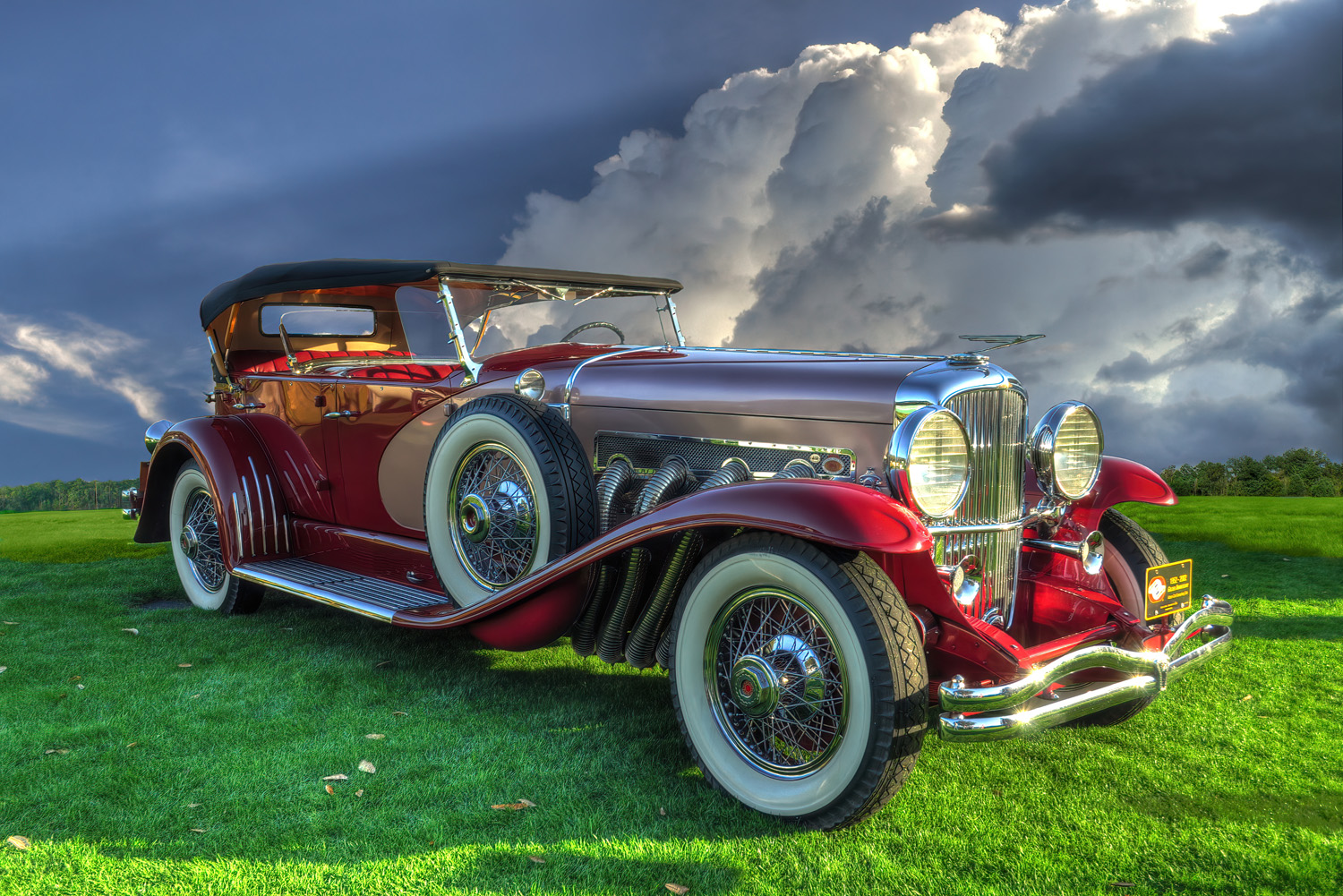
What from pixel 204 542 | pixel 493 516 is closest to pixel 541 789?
pixel 493 516

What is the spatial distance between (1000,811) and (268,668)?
3.75 meters

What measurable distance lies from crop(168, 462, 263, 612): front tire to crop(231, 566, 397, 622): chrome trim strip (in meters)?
0.56

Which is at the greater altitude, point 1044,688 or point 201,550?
point 201,550

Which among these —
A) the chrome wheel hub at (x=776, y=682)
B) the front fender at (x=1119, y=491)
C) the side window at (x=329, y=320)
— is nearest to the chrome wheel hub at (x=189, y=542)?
the side window at (x=329, y=320)

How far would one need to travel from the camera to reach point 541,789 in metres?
3.34

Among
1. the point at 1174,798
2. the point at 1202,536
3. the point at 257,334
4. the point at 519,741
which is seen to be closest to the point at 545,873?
the point at 519,741

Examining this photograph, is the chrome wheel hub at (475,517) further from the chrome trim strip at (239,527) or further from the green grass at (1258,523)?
the green grass at (1258,523)

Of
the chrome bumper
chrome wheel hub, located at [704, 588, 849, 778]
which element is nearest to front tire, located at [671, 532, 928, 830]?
chrome wheel hub, located at [704, 588, 849, 778]

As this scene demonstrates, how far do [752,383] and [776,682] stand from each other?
1.34 m

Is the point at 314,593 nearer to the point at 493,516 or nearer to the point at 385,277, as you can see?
the point at 493,516

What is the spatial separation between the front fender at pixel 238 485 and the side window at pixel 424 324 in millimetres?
1383

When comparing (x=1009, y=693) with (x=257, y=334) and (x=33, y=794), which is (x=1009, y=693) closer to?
(x=33, y=794)

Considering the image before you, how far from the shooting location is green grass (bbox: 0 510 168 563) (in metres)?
9.23

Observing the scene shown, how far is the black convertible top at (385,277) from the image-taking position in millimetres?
4938
